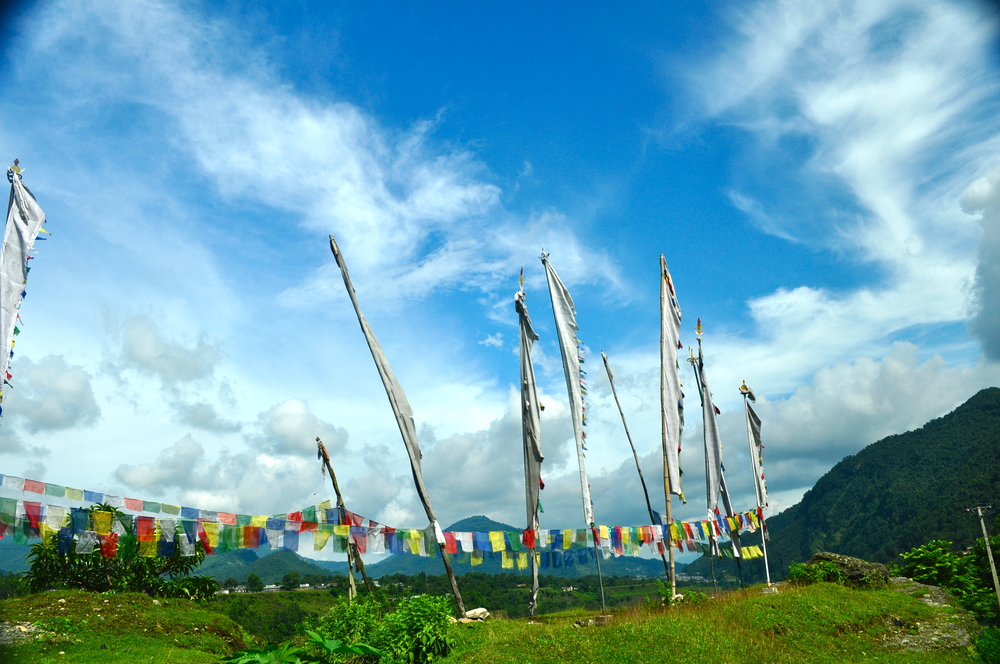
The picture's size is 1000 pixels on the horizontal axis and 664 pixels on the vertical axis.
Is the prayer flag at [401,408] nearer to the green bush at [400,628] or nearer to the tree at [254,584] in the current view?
the green bush at [400,628]

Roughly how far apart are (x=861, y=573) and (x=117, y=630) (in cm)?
2317

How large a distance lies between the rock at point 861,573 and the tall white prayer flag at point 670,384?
735cm

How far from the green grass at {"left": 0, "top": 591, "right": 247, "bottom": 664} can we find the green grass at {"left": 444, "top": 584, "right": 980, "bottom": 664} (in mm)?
6622

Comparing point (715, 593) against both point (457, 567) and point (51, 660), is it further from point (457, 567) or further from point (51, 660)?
point (51, 660)


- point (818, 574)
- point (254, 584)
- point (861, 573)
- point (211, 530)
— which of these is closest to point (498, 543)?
point (211, 530)

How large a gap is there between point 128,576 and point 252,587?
5524cm

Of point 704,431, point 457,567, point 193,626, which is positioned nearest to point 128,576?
point 193,626

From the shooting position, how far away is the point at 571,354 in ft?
64.6

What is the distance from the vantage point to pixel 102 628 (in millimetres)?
15352

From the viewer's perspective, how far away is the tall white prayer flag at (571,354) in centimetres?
1888

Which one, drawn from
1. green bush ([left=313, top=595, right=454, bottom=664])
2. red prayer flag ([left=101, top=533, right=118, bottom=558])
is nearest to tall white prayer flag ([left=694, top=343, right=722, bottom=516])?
green bush ([left=313, top=595, right=454, bottom=664])

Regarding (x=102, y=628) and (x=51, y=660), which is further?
(x=102, y=628)

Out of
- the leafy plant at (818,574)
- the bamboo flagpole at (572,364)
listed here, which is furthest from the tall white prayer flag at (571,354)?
the leafy plant at (818,574)

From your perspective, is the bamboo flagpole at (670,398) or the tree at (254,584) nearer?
the bamboo flagpole at (670,398)
